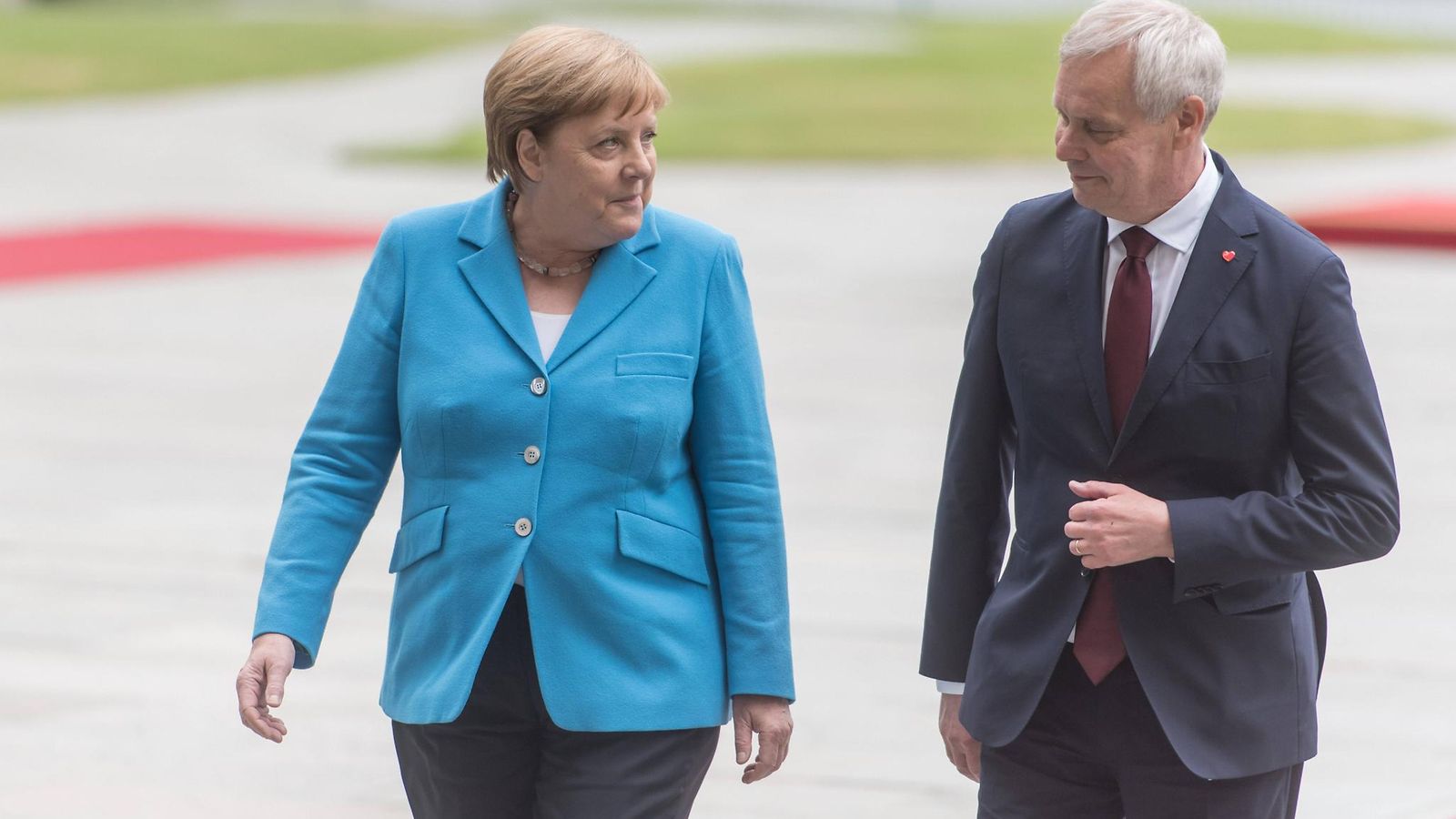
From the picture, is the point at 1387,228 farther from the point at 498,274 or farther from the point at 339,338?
the point at 498,274

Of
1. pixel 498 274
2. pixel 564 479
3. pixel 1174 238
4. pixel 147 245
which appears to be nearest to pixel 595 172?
pixel 498 274

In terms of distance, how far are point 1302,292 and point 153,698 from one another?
13.8ft

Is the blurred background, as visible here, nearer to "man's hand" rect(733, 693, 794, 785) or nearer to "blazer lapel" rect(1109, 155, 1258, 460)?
"man's hand" rect(733, 693, 794, 785)

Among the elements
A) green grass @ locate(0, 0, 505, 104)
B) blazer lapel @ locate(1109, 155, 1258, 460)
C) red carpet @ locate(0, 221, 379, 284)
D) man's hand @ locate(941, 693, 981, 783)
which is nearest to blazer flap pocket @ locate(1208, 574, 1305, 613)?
blazer lapel @ locate(1109, 155, 1258, 460)

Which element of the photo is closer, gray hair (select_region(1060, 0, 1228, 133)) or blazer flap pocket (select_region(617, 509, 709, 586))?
gray hair (select_region(1060, 0, 1228, 133))

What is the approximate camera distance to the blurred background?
5.72m

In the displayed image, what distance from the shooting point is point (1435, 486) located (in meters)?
8.99

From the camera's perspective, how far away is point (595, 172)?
309cm

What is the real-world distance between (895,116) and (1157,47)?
31.5m

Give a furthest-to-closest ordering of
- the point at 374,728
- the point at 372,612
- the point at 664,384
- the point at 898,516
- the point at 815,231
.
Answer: the point at 815,231 → the point at 898,516 → the point at 372,612 → the point at 374,728 → the point at 664,384

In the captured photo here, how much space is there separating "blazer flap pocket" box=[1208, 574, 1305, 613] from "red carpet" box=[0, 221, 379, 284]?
14.4 meters

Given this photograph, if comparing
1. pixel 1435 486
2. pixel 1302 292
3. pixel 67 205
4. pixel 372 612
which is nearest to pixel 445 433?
pixel 1302 292

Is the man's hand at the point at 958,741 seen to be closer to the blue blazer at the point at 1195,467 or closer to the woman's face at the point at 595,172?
the blue blazer at the point at 1195,467

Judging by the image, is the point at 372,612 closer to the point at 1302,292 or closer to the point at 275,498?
the point at 275,498
